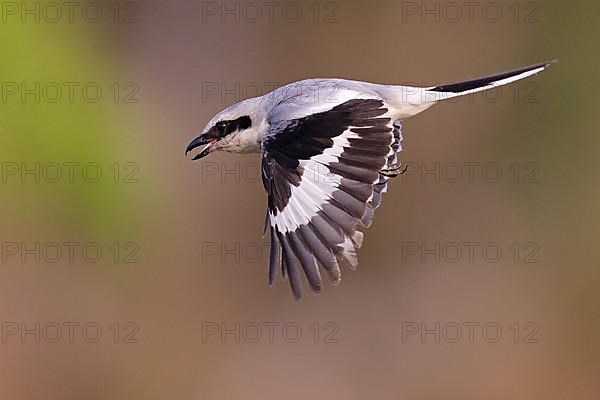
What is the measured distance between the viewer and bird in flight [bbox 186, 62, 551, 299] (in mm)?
2818

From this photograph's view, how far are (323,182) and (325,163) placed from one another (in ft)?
0.21

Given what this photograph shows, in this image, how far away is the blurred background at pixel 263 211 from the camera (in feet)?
18.9

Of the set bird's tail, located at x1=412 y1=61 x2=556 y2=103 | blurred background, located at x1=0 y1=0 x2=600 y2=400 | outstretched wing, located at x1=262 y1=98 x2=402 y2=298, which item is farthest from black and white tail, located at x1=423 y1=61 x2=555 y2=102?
blurred background, located at x1=0 y1=0 x2=600 y2=400

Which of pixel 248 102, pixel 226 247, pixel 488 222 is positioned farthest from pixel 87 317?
pixel 248 102

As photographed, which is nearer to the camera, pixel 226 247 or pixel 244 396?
pixel 244 396

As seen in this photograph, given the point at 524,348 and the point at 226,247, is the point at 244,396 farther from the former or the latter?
the point at 524,348

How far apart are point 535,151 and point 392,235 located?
1043 mm

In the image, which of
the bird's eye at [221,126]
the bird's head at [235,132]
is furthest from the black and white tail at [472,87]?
the bird's eye at [221,126]

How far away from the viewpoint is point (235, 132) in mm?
3336

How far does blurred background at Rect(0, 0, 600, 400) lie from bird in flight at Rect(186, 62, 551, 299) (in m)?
2.77

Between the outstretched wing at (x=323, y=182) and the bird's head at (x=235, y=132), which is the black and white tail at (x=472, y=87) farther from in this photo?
the bird's head at (x=235, y=132)

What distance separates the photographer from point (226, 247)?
6.02 m

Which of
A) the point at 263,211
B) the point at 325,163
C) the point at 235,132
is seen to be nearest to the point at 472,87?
the point at 325,163

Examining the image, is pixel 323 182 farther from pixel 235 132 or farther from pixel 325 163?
pixel 235 132
